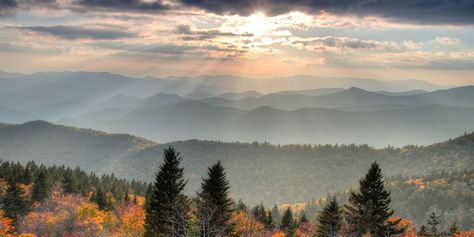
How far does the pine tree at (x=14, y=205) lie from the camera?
2984 inches

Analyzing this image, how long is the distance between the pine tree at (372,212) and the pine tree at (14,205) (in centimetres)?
5615

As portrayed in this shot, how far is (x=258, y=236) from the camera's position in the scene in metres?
83.8

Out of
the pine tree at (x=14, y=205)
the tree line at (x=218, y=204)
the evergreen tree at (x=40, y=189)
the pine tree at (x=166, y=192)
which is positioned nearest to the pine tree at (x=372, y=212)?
the tree line at (x=218, y=204)

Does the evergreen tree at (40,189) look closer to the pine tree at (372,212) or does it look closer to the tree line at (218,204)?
the tree line at (218,204)

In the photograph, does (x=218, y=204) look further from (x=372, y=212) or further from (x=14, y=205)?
(x=14, y=205)

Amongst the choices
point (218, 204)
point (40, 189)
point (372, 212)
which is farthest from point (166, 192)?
point (40, 189)

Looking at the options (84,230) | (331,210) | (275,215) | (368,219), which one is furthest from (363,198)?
(275,215)

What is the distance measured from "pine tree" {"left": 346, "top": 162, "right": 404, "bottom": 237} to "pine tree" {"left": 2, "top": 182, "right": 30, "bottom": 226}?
5615 centimetres

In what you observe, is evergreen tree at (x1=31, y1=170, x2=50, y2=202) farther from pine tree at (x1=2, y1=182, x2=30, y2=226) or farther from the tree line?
the tree line

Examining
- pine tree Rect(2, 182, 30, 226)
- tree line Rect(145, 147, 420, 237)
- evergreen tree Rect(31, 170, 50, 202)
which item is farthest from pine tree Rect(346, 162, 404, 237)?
evergreen tree Rect(31, 170, 50, 202)

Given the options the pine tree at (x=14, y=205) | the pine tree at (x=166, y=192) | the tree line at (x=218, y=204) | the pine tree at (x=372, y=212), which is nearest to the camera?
the tree line at (x=218, y=204)

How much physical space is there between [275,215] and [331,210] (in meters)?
138

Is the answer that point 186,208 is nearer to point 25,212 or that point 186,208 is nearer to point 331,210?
point 331,210

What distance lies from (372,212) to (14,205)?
196 ft
